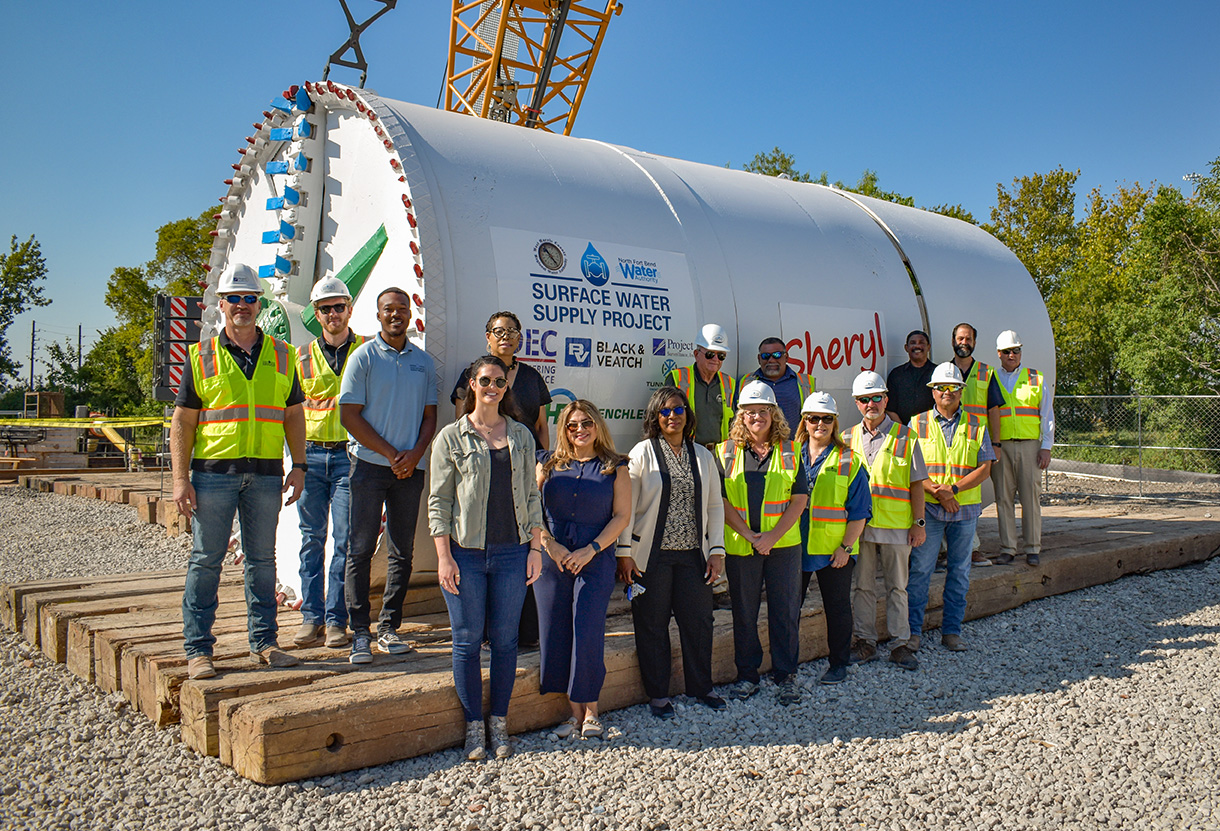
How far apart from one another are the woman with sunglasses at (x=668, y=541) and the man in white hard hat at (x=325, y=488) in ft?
5.49

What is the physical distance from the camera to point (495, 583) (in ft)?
14.2

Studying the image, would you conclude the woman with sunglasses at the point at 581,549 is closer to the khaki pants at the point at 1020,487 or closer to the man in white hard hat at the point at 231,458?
the man in white hard hat at the point at 231,458

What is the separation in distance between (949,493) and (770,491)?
5.74 ft

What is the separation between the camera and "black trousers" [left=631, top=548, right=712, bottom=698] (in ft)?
16.2

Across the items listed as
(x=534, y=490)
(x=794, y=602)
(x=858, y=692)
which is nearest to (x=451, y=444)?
(x=534, y=490)

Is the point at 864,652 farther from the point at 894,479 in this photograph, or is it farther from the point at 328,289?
the point at 328,289

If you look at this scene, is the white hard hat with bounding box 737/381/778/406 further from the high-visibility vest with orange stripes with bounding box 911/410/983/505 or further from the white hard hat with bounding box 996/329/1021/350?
the white hard hat with bounding box 996/329/1021/350

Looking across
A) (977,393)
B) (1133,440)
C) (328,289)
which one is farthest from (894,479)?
(1133,440)

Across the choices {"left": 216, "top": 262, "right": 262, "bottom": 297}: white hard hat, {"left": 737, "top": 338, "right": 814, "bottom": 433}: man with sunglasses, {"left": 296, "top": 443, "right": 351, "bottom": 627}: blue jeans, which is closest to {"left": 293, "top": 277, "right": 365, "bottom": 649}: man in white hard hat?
{"left": 296, "top": 443, "right": 351, "bottom": 627}: blue jeans

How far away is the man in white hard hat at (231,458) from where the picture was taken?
4.41 metres

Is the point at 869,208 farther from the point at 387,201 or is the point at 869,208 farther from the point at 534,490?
the point at 534,490

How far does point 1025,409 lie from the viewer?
26.3ft

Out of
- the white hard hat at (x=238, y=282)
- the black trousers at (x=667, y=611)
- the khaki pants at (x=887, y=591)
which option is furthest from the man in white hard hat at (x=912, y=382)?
the white hard hat at (x=238, y=282)

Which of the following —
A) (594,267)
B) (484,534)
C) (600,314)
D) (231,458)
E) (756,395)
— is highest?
(594,267)
